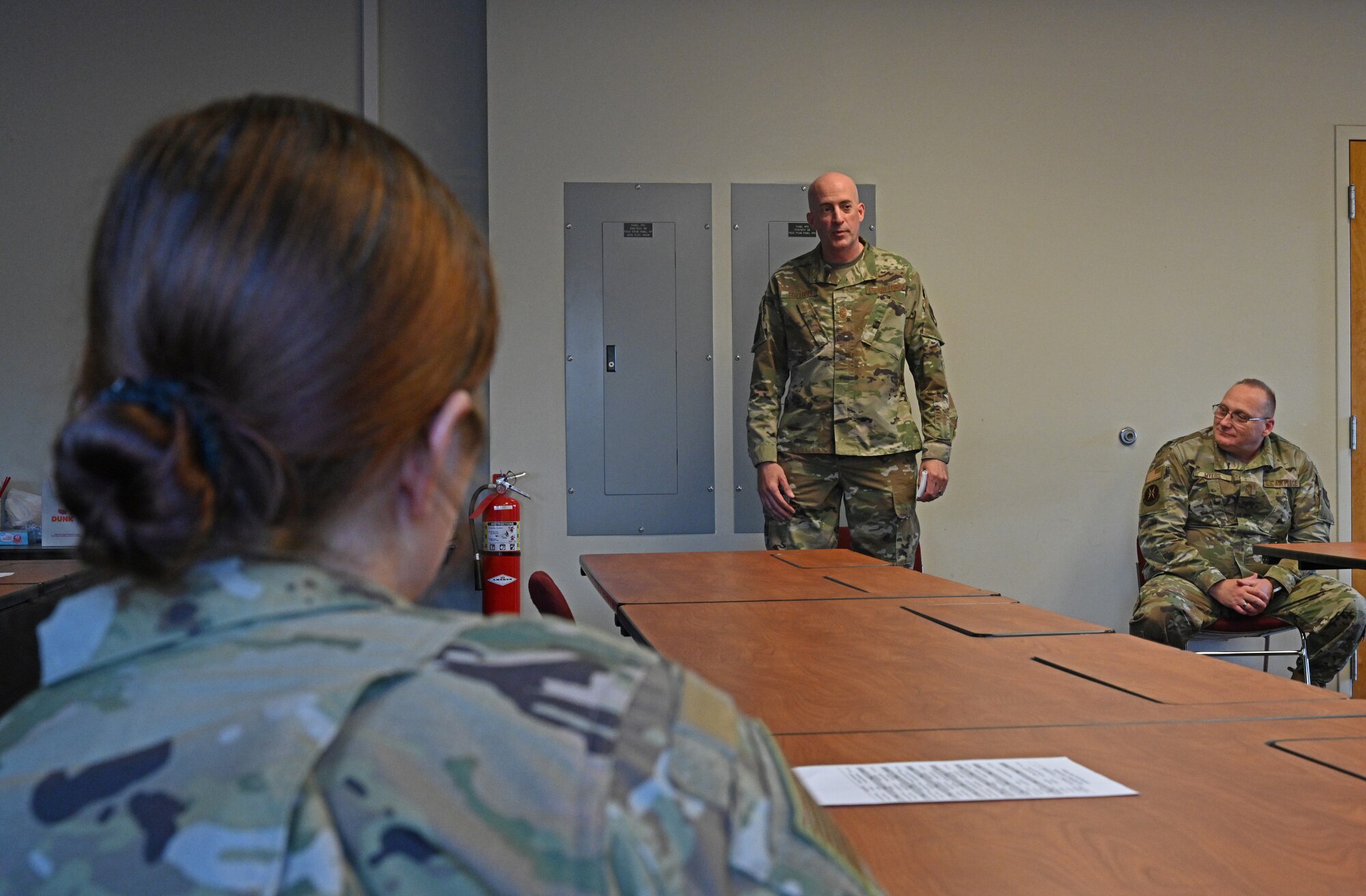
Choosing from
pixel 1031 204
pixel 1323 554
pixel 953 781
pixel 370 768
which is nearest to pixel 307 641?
pixel 370 768

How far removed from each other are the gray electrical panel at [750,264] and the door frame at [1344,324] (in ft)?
7.11

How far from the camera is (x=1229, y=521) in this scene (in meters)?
4.25

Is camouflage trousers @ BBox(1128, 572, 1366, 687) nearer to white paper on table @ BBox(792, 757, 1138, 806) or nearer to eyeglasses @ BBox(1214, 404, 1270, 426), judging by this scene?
eyeglasses @ BBox(1214, 404, 1270, 426)

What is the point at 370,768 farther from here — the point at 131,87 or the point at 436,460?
the point at 131,87

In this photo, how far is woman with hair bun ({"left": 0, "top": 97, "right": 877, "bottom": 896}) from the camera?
0.47 metres

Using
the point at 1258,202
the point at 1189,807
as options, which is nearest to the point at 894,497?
the point at 1258,202

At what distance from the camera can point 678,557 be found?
131 inches

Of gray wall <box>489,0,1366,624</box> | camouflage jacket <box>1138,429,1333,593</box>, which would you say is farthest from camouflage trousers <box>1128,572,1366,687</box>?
gray wall <box>489,0,1366,624</box>

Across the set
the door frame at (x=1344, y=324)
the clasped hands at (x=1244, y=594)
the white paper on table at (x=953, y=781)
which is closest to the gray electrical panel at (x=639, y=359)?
the clasped hands at (x=1244, y=594)

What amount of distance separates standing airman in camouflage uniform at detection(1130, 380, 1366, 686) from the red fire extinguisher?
2.43m

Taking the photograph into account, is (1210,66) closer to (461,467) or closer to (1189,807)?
(1189,807)

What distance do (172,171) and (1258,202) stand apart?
5.41 meters

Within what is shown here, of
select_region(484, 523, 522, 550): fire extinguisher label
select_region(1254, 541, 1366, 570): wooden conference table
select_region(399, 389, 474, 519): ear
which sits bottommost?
select_region(484, 523, 522, 550): fire extinguisher label

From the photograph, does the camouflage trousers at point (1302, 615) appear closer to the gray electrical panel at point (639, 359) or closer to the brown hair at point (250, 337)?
the gray electrical panel at point (639, 359)
